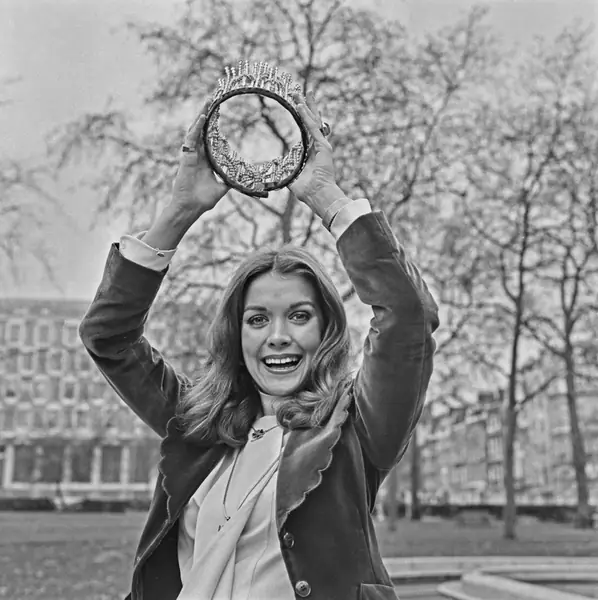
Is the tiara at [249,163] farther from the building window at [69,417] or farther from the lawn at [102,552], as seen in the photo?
the building window at [69,417]

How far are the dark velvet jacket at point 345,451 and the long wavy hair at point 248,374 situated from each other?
0.11 ft

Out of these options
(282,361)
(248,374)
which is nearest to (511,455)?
(248,374)

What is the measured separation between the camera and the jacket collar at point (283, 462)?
4.91 feet

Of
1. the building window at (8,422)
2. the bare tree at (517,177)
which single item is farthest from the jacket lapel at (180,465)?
the building window at (8,422)

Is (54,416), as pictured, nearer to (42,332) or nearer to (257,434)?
(42,332)

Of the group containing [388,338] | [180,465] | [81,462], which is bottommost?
[81,462]

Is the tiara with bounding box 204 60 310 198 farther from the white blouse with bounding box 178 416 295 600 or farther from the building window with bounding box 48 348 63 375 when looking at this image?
the building window with bounding box 48 348 63 375

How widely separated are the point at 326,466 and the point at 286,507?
101 mm

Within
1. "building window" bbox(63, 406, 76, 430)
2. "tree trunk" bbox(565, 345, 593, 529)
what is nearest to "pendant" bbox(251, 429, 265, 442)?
"tree trunk" bbox(565, 345, 593, 529)

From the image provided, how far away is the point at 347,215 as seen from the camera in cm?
160

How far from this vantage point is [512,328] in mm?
15609

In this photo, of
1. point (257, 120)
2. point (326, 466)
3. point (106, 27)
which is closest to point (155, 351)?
point (326, 466)

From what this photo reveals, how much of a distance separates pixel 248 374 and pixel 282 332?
0.17 m

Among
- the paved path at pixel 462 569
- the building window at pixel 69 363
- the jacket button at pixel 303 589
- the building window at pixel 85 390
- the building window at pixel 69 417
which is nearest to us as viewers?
the jacket button at pixel 303 589
